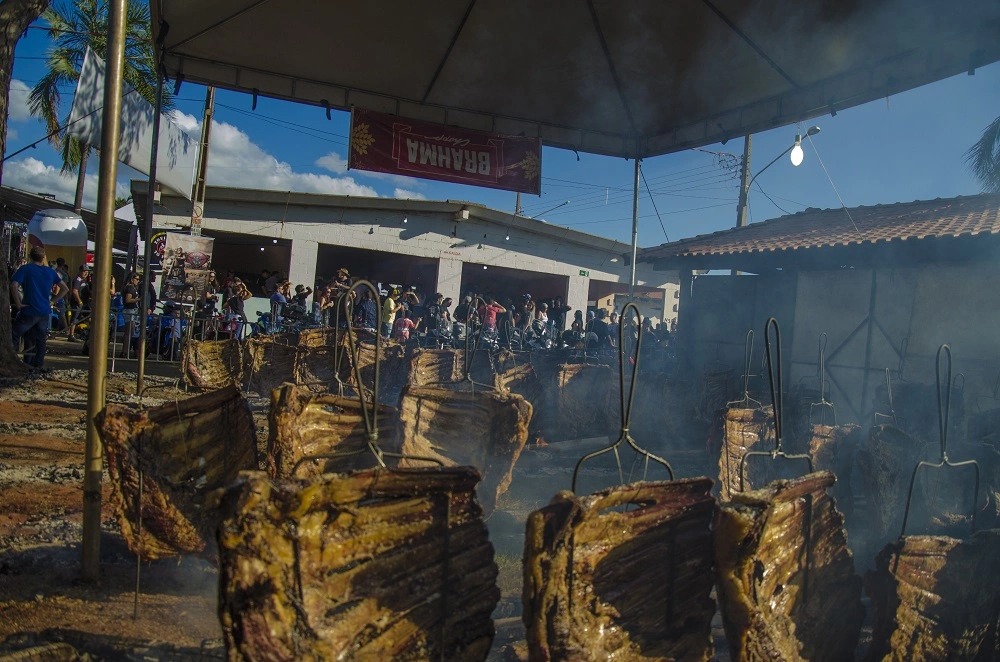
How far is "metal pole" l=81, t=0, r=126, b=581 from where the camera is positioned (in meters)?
3.07

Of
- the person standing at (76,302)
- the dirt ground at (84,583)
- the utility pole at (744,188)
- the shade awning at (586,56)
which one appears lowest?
the dirt ground at (84,583)

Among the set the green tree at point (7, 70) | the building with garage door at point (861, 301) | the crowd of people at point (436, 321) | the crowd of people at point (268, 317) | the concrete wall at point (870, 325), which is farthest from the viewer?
the crowd of people at point (436, 321)

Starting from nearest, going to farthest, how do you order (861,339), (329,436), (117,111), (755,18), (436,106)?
(117,111) < (329,436) < (755,18) < (436,106) < (861,339)

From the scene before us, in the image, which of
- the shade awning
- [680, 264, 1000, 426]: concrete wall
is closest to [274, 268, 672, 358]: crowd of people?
[680, 264, 1000, 426]: concrete wall

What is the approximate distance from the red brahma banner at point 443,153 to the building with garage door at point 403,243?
6.98m

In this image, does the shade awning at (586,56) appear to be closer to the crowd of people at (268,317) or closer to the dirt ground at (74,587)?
the crowd of people at (268,317)

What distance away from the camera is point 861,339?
10609mm

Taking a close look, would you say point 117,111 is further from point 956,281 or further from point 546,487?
point 956,281

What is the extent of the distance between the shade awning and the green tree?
192 inches

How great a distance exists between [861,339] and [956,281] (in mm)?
1686

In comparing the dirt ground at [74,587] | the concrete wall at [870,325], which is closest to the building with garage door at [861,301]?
Answer: the concrete wall at [870,325]

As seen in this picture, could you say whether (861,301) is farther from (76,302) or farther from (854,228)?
(76,302)

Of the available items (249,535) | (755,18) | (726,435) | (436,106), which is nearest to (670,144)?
(755,18)

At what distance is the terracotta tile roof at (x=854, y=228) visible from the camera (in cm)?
926
